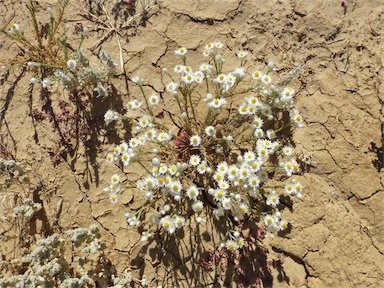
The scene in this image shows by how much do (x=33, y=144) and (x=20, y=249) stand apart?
1189 millimetres

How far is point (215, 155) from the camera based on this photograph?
Answer: 3.71 meters

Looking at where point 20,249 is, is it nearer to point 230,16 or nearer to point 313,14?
point 230,16

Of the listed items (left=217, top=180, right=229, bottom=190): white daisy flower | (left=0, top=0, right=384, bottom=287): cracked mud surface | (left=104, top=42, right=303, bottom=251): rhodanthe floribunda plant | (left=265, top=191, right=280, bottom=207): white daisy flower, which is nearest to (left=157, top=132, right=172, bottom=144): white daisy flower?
(left=104, top=42, right=303, bottom=251): rhodanthe floribunda plant

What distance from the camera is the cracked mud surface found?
11.4ft

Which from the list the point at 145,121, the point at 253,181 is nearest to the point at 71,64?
the point at 145,121

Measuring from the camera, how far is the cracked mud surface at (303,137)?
348 cm

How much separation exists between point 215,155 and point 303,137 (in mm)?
1008

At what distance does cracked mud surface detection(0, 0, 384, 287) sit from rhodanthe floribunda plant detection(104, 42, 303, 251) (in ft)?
0.82

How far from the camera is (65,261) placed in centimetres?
348

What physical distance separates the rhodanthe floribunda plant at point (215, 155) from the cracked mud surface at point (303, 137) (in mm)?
249

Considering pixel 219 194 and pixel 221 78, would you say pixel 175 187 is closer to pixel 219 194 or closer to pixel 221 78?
pixel 219 194

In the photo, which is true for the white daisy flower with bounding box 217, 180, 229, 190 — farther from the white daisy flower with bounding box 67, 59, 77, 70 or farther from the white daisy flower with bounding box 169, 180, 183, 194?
the white daisy flower with bounding box 67, 59, 77, 70

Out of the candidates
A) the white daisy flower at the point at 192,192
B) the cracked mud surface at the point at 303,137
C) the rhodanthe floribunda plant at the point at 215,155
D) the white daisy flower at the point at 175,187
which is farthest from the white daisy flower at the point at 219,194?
the cracked mud surface at the point at 303,137

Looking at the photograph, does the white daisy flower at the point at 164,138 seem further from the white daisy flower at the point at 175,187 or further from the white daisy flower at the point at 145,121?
the white daisy flower at the point at 175,187
